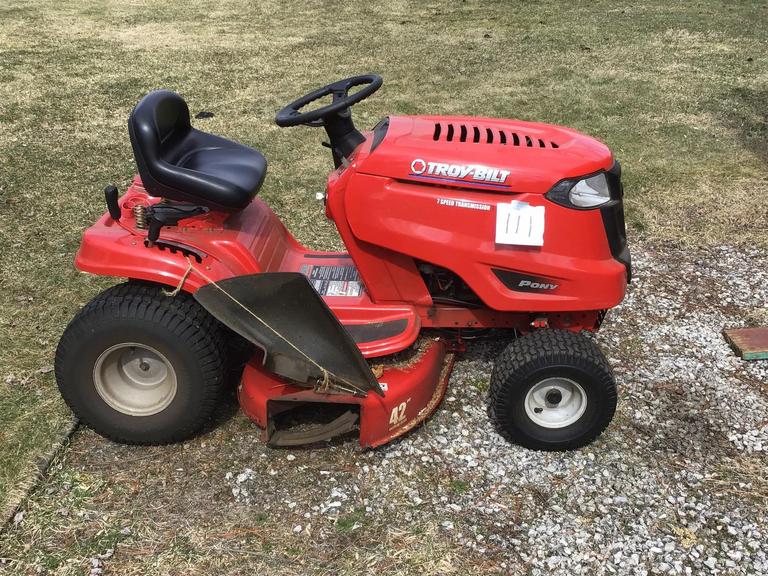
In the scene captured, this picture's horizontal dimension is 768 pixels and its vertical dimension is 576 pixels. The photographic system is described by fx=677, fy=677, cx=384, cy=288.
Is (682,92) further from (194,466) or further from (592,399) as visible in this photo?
(194,466)

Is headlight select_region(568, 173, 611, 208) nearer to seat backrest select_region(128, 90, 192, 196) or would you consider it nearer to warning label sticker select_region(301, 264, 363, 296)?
warning label sticker select_region(301, 264, 363, 296)

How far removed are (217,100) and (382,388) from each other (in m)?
5.15

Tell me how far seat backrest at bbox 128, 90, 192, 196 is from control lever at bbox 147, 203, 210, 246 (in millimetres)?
61

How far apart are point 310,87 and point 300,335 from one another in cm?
549

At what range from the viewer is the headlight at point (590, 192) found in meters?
2.40

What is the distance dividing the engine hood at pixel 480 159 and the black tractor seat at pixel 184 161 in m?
0.52

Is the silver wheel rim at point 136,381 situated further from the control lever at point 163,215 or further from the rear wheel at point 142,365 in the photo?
the control lever at point 163,215

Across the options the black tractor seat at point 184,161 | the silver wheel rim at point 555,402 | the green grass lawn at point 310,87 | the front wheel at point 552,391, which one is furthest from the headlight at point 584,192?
the green grass lawn at point 310,87

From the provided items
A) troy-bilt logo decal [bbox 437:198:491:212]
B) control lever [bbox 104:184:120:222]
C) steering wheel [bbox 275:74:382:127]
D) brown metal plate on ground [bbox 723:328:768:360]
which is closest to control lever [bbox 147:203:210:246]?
control lever [bbox 104:184:120:222]

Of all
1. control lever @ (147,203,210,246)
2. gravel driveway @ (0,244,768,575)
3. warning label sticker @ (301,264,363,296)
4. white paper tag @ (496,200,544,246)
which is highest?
control lever @ (147,203,210,246)

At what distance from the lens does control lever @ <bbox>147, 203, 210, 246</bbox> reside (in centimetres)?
253

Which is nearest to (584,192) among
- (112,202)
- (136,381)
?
(112,202)

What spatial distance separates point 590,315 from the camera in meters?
2.74

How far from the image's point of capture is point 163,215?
2.56 meters
